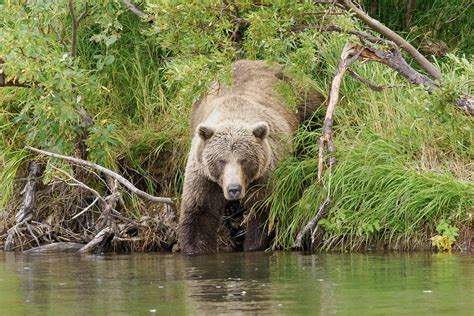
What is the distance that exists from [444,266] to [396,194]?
137 centimetres

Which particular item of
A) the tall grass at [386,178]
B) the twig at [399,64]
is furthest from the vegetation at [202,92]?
the twig at [399,64]

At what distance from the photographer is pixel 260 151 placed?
967 centimetres

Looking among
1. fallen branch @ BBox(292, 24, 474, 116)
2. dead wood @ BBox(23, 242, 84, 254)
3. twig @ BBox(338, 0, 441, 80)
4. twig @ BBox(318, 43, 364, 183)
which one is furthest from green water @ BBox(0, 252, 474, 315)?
twig @ BBox(338, 0, 441, 80)

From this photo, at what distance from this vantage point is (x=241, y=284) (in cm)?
731

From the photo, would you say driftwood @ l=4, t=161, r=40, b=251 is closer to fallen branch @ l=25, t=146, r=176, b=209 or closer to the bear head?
fallen branch @ l=25, t=146, r=176, b=209

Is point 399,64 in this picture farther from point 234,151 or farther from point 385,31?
point 234,151

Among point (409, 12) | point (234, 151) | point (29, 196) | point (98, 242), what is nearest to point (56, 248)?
point (98, 242)

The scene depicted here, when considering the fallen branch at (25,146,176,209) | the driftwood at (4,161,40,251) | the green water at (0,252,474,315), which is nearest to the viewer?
the green water at (0,252,474,315)

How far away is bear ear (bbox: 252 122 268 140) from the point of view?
9.64m

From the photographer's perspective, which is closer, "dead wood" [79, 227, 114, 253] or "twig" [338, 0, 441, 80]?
"twig" [338, 0, 441, 80]

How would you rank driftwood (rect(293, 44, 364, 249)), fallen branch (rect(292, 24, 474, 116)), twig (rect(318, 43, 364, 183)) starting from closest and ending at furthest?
fallen branch (rect(292, 24, 474, 116))
driftwood (rect(293, 44, 364, 249))
twig (rect(318, 43, 364, 183))

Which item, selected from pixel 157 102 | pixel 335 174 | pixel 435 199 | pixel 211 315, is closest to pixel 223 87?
pixel 157 102

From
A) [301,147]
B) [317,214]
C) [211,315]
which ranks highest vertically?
[301,147]

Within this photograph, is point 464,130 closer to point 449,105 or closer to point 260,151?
point 449,105
